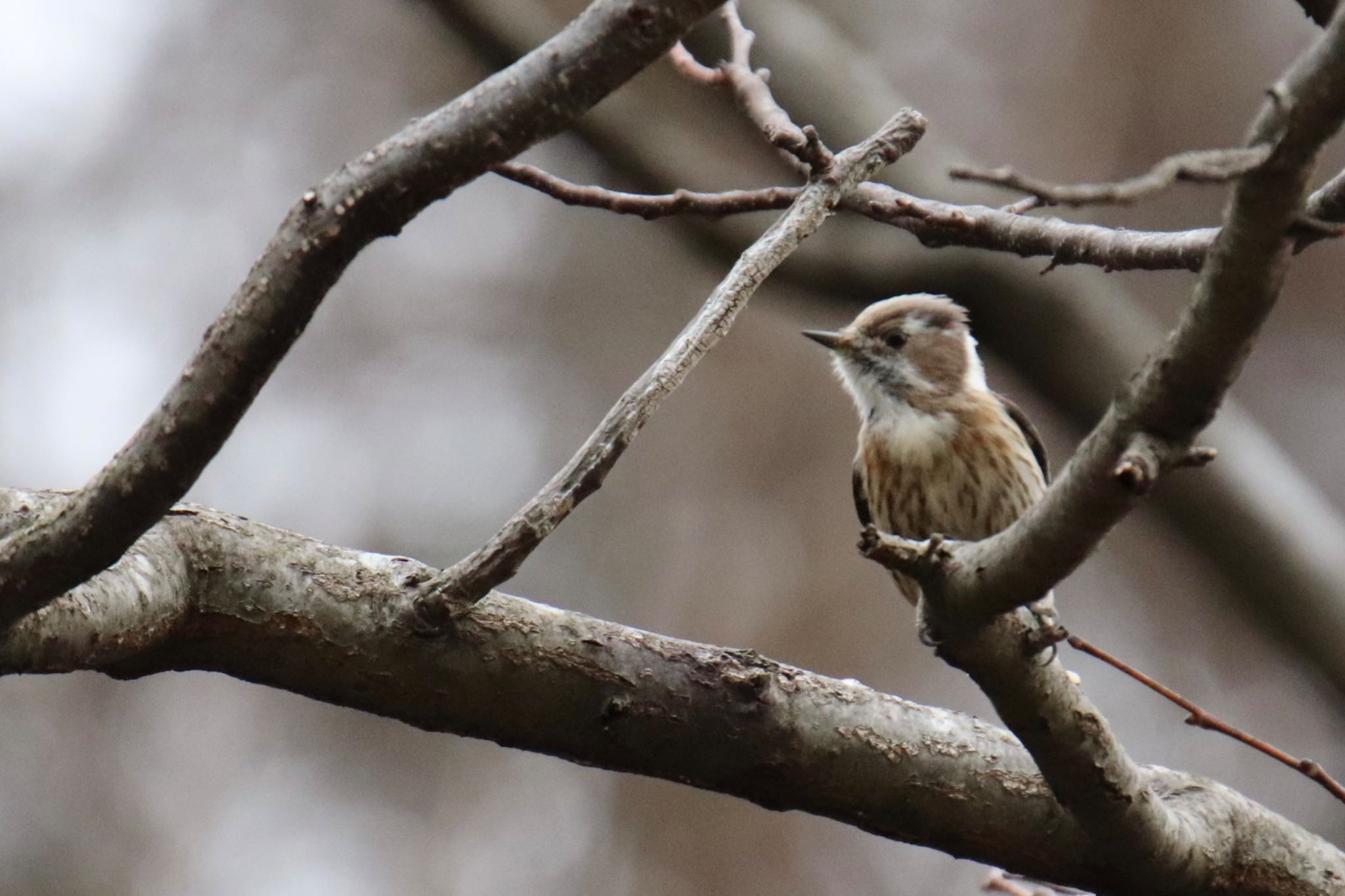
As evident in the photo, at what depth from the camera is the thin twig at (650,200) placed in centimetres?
272

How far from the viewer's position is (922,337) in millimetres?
4996

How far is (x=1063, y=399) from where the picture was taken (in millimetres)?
5816

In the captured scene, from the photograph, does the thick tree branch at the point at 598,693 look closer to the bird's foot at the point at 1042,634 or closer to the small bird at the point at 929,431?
the bird's foot at the point at 1042,634

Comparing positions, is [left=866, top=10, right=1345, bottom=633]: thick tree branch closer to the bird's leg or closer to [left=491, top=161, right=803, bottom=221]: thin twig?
the bird's leg

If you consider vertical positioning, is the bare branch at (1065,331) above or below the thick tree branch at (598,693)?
above

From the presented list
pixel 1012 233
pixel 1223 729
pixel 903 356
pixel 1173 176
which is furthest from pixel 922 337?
pixel 1173 176

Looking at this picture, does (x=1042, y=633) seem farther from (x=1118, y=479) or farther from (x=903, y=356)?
(x=903, y=356)

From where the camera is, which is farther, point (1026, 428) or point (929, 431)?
point (1026, 428)

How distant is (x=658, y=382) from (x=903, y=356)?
2.66m

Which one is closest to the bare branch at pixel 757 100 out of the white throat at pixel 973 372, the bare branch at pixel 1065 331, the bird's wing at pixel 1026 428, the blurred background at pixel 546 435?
the white throat at pixel 973 372

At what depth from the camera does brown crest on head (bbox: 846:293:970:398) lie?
4926mm

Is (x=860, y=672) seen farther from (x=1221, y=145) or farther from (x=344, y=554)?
(x=344, y=554)

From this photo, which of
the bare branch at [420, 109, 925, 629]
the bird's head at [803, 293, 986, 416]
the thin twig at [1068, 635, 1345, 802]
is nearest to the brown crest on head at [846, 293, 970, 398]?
the bird's head at [803, 293, 986, 416]

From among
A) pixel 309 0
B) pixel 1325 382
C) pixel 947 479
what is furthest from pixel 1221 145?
pixel 309 0
